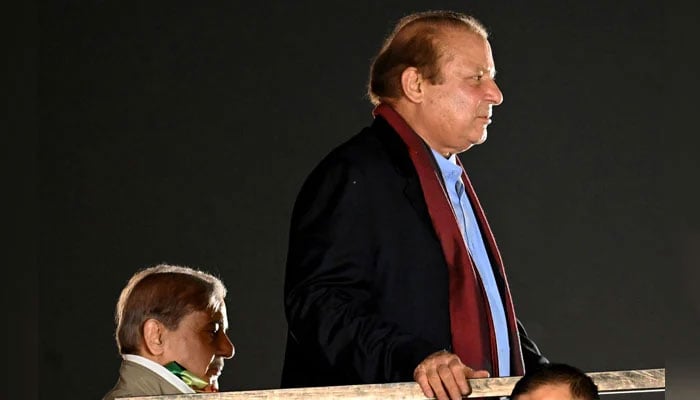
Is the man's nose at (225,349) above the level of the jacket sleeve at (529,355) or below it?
below

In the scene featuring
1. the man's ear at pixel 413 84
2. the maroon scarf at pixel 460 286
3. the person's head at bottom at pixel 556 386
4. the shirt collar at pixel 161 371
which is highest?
the man's ear at pixel 413 84

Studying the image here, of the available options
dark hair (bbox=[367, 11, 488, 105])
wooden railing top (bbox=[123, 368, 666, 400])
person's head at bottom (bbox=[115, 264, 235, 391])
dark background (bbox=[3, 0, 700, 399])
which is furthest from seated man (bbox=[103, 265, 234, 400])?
dark background (bbox=[3, 0, 700, 399])

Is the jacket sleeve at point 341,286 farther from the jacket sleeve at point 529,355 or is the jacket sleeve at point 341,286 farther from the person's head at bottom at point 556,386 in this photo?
the jacket sleeve at point 529,355

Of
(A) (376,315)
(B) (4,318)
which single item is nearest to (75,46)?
(B) (4,318)

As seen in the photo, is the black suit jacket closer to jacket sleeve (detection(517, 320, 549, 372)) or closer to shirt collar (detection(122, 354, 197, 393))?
jacket sleeve (detection(517, 320, 549, 372))

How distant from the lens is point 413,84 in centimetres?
241

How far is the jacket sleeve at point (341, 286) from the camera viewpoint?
6.93ft

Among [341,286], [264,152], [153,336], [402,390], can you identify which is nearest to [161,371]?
[153,336]

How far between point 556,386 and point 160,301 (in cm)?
98

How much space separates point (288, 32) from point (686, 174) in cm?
273

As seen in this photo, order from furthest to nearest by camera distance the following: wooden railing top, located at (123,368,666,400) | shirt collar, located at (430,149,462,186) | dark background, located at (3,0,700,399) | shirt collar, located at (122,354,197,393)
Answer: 1. dark background, located at (3,0,700,399)
2. shirt collar, located at (122,354,197,393)
3. shirt collar, located at (430,149,462,186)
4. wooden railing top, located at (123,368,666,400)

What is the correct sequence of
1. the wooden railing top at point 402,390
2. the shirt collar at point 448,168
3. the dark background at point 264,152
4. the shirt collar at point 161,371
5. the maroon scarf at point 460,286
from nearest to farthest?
the wooden railing top at point 402,390, the maroon scarf at point 460,286, the shirt collar at point 448,168, the shirt collar at point 161,371, the dark background at point 264,152

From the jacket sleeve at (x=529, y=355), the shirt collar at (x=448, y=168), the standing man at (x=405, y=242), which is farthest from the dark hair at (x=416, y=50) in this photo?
the jacket sleeve at (x=529, y=355)

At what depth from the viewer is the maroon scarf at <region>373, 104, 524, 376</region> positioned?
2.23 metres
